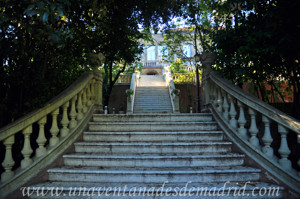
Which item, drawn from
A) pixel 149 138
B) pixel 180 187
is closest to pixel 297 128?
pixel 180 187

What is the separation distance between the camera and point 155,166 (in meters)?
2.91

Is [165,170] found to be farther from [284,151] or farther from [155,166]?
[284,151]

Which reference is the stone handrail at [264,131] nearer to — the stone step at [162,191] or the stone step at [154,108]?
the stone step at [162,191]

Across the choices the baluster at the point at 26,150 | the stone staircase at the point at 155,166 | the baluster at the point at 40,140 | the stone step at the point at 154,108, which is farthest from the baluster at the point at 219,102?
the stone step at the point at 154,108

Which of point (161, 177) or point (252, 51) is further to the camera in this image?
point (252, 51)

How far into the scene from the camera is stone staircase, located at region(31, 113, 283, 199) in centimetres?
243

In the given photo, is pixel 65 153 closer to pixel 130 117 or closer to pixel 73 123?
pixel 73 123

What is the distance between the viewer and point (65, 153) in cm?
316

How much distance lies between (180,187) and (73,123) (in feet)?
7.39

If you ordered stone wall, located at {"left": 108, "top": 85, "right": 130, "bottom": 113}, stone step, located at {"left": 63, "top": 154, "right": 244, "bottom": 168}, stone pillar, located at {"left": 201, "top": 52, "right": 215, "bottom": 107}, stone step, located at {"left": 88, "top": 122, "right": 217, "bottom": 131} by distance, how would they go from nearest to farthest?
1. stone step, located at {"left": 63, "top": 154, "right": 244, "bottom": 168}
2. stone step, located at {"left": 88, "top": 122, "right": 217, "bottom": 131}
3. stone pillar, located at {"left": 201, "top": 52, "right": 215, "bottom": 107}
4. stone wall, located at {"left": 108, "top": 85, "right": 130, "bottom": 113}

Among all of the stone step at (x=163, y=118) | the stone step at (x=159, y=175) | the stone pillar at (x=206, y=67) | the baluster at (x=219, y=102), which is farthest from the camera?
the stone pillar at (x=206, y=67)

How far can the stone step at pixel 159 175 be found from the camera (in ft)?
8.71

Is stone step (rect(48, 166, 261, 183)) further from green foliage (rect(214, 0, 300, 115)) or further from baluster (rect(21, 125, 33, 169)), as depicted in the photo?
green foliage (rect(214, 0, 300, 115))

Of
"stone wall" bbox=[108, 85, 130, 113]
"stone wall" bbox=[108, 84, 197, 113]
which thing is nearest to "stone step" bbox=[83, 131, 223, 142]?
"stone wall" bbox=[108, 84, 197, 113]
